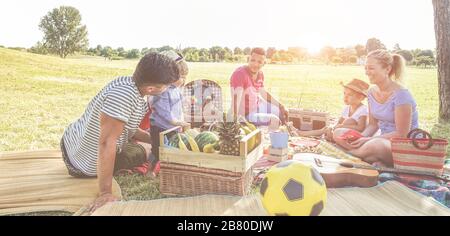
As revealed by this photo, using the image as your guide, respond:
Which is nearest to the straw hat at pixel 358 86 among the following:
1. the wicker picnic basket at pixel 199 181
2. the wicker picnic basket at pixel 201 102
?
the wicker picnic basket at pixel 201 102

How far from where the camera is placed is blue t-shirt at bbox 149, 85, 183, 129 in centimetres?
436

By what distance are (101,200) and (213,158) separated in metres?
0.97

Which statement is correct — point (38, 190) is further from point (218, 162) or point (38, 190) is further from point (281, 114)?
point (281, 114)

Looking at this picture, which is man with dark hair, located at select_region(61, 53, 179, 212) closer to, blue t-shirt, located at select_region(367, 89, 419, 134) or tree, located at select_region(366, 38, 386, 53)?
blue t-shirt, located at select_region(367, 89, 419, 134)

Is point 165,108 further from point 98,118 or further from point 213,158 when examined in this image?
point 213,158

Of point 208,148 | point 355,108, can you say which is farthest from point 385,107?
point 208,148

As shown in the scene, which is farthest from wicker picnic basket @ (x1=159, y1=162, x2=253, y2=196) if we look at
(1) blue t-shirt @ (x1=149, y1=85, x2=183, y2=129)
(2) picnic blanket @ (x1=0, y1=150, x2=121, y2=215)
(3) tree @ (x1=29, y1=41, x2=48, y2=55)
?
(3) tree @ (x1=29, y1=41, x2=48, y2=55)

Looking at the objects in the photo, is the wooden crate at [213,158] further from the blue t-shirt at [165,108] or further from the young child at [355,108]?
the young child at [355,108]

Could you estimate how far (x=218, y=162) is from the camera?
3.35 meters

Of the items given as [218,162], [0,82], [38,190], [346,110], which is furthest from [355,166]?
[0,82]

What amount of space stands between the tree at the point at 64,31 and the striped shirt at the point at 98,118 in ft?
112

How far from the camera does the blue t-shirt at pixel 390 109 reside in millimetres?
4484
